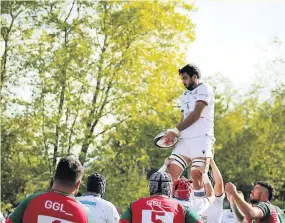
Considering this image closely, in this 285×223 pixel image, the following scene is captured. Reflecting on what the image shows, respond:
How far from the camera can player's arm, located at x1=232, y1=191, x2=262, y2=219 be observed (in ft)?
24.1

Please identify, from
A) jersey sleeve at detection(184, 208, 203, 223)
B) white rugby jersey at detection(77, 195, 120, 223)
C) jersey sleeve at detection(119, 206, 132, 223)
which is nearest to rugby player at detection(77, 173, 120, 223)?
white rugby jersey at detection(77, 195, 120, 223)

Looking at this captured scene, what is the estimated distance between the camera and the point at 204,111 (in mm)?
10477

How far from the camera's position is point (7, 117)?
30062mm

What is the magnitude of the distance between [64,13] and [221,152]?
22.4 m

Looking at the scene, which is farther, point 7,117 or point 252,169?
point 252,169

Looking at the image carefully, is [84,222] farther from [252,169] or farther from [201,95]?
[252,169]

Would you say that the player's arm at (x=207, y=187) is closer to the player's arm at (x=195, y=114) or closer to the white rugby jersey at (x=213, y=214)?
the white rugby jersey at (x=213, y=214)

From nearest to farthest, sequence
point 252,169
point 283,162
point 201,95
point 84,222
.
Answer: point 84,222 < point 201,95 < point 283,162 < point 252,169

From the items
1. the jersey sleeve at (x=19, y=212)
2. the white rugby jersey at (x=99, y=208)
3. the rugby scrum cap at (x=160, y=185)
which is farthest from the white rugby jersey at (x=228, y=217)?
the jersey sleeve at (x=19, y=212)

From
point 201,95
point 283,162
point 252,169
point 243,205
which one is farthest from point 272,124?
point 243,205

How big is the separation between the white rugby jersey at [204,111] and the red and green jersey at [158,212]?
10.3 ft

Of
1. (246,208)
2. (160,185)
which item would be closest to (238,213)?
(246,208)

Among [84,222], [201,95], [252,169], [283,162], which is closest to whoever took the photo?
[84,222]

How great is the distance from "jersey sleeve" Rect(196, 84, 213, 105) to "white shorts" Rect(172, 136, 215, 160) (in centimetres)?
58
